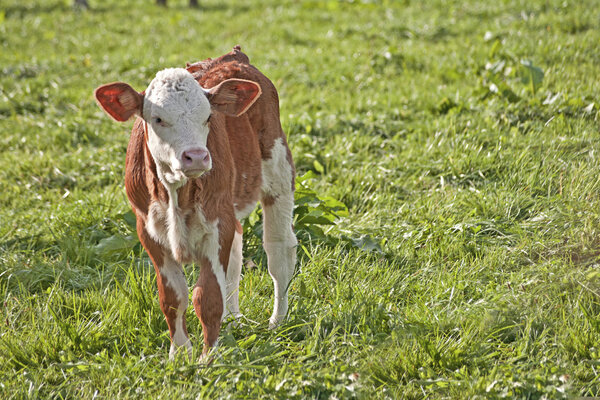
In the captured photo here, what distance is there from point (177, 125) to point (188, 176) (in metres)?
0.27

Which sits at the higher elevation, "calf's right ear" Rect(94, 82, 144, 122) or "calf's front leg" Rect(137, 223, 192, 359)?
"calf's right ear" Rect(94, 82, 144, 122)

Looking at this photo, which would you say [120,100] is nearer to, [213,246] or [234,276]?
Answer: [213,246]

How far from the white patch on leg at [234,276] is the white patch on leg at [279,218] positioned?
212 mm

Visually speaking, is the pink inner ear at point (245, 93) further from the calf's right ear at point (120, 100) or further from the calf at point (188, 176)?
the calf's right ear at point (120, 100)

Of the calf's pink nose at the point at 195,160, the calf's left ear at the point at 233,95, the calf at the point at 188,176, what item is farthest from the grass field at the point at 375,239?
the calf's left ear at the point at 233,95

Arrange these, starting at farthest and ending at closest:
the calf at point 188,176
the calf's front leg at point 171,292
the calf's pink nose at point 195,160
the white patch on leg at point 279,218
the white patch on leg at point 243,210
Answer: the white patch on leg at point 279,218, the white patch on leg at point 243,210, the calf's front leg at point 171,292, the calf at point 188,176, the calf's pink nose at point 195,160

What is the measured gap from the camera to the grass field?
343 centimetres

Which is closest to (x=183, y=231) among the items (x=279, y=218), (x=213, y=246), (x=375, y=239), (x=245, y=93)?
(x=213, y=246)

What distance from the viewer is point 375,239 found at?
489 cm

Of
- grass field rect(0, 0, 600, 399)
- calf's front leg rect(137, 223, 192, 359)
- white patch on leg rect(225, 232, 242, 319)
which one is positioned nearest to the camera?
grass field rect(0, 0, 600, 399)

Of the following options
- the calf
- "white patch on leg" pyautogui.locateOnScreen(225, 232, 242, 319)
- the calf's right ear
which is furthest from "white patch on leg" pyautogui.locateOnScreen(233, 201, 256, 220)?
the calf's right ear

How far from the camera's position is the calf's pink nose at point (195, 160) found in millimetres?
3068

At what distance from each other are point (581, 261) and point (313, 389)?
205cm

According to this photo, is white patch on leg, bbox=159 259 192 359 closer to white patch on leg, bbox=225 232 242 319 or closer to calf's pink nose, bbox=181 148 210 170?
white patch on leg, bbox=225 232 242 319
